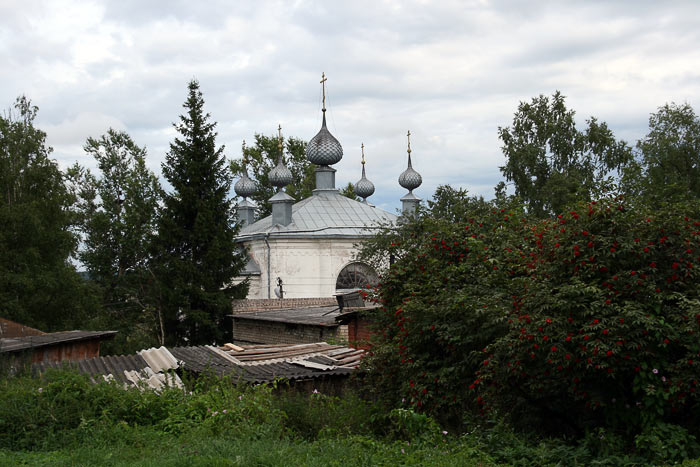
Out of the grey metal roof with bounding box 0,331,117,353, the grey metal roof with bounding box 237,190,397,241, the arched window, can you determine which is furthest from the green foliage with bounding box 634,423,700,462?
the arched window

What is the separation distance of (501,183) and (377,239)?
7298 mm

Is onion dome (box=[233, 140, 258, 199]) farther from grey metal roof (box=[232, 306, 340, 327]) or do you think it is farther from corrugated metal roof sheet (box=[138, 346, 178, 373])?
corrugated metal roof sheet (box=[138, 346, 178, 373])

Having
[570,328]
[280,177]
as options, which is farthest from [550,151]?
[570,328]

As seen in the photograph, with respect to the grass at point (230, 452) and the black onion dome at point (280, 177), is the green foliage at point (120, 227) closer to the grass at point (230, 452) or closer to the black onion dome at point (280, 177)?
the black onion dome at point (280, 177)

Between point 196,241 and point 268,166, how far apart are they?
2291cm

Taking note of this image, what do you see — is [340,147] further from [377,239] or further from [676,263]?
[676,263]

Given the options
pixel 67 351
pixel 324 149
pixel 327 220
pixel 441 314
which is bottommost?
pixel 67 351

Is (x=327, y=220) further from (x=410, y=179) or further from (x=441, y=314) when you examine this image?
(x=441, y=314)

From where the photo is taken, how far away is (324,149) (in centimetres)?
3419

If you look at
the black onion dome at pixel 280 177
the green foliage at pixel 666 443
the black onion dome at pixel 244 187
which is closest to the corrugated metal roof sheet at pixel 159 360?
the green foliage at pixel 666 443

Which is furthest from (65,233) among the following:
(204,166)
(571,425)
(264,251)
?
(571,425)

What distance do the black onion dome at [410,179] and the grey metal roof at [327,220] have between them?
366cm

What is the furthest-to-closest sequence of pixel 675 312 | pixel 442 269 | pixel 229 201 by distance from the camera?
pixel 229 201, pixel 442 269, pixel 675 312

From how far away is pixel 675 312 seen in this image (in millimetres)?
7316
